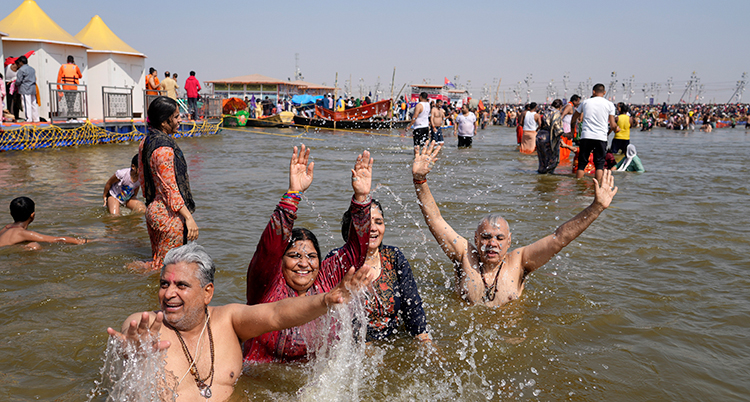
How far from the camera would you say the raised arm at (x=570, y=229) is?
3873 millimetres

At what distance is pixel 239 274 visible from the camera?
5.54 meters

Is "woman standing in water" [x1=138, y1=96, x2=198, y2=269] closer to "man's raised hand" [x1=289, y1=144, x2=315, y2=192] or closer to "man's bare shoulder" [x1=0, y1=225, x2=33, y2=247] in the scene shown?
"man's raised hand" [x1=289, y1=144, x2=315, y2=192]

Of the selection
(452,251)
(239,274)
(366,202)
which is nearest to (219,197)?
(239,274)

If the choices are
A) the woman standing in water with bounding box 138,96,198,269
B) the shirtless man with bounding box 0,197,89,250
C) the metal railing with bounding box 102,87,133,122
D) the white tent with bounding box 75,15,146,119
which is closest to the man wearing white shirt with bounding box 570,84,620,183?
the woman standing in water with bounding box 138,96,198,269

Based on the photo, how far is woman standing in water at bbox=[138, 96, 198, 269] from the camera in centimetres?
429

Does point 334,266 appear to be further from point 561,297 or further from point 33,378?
point 561,297

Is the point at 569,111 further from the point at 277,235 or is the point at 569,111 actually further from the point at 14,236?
the point at 277,235

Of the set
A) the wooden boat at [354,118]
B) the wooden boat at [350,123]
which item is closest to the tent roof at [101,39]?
the wooden boat at [350,123]

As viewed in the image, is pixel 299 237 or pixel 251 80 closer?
pixel 299 237

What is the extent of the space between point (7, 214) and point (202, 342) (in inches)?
251

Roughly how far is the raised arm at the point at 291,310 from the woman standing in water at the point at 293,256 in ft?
0.87

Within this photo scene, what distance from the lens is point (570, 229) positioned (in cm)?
402

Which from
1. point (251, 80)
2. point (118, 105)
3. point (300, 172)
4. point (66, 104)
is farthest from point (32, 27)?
point (251, 80)

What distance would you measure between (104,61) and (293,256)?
21775 millimetres
